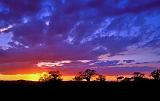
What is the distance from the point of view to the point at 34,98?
33781 mm

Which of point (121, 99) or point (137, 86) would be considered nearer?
point (121, 99)

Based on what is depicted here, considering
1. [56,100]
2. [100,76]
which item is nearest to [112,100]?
[56,100]

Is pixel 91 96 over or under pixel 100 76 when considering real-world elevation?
under

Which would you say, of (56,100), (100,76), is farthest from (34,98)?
(100,76)

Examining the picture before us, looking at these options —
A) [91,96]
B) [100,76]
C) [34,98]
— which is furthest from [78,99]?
[100,76]

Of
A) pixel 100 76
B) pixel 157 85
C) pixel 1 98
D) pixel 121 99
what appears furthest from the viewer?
pixel 100 76

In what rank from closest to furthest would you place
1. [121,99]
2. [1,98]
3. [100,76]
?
[1,98], [121,99], [100,76]

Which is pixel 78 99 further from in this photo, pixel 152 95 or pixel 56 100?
pixel 152 95

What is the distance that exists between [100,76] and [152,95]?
77.8 m

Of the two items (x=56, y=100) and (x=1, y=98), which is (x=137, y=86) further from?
(x=1, y=98)

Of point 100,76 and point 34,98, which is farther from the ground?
point 100,76

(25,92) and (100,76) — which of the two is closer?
(25,92)

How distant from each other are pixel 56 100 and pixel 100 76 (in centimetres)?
8139

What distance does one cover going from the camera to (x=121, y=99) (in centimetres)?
3541
